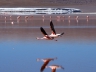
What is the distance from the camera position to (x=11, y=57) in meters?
15.4

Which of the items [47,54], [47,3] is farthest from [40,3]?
[47,54]

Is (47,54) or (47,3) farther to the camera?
(47,3)

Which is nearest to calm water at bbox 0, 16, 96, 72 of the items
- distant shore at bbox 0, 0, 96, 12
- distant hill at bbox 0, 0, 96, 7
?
distant shore at bbox 0, 0, 96, 12

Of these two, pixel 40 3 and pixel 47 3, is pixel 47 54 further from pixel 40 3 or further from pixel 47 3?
pixel 47 3

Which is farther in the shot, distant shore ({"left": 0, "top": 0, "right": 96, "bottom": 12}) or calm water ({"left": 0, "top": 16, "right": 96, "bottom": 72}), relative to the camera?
distant shore ({"left": 0, "top": 0, "right": 96, "bottom": 12})

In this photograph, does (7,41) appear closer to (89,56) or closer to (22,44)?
(22,44)

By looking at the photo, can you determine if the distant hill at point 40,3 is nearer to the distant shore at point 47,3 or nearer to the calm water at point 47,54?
the distant shore at point 47,3

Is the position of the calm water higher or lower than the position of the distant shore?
higher

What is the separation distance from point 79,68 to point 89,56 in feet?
7.27

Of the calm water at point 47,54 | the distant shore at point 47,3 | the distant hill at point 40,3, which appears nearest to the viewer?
the calm water at point 47,54

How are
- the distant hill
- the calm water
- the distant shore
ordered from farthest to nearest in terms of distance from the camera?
the distant hill < the distant shore < the calm water

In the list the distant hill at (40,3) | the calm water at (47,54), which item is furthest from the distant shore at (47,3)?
the calm water at (47,54)

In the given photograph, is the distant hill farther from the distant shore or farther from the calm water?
the calm water

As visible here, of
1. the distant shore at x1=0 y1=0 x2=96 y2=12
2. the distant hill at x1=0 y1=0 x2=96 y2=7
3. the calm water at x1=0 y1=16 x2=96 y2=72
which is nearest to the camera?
the calm water at x1=0 y1=16 x2=96 y2=72
